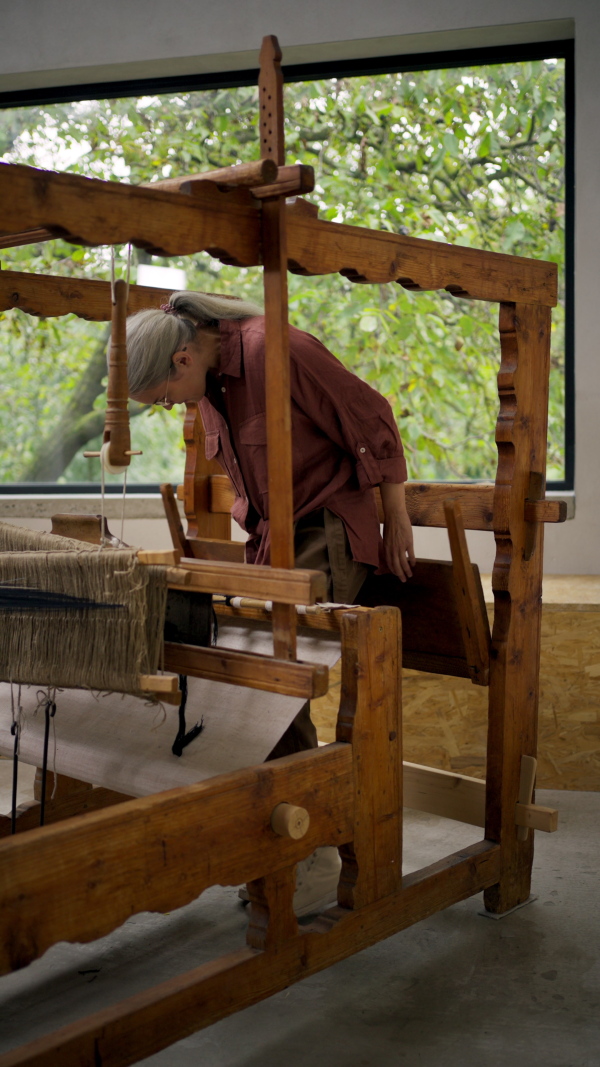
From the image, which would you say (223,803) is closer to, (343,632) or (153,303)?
(343,632)

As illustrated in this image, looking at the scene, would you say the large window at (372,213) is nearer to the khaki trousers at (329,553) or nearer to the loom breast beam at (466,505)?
the loom breast beam at (466,505)

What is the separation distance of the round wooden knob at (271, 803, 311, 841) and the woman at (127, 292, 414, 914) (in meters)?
0.57

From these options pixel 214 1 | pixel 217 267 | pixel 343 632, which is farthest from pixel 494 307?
pixel 343 632

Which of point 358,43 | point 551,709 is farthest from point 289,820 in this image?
point 358,43

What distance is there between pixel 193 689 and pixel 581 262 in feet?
8.75

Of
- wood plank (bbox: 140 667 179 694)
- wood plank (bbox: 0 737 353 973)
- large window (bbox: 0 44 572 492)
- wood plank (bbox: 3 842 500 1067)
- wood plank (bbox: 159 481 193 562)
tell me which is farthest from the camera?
large window (bbox: 0 44 572 492)

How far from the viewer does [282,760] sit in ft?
6.61

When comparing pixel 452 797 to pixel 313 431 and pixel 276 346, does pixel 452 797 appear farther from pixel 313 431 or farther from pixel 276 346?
pixel 276 346

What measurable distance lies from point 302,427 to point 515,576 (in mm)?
676

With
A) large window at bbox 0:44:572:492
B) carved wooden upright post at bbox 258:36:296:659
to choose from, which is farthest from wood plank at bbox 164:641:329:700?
large window at bbox 0:44:572:492

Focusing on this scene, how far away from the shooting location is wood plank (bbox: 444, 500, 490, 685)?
2.47 meters

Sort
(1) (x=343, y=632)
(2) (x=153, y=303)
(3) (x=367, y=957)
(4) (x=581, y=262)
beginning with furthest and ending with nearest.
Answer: (4) (x=581, y=262)
(2) (x=153, y=303)
(3) (x=367, y=957)
(1) (x=343, y=632)

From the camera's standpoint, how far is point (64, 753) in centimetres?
239

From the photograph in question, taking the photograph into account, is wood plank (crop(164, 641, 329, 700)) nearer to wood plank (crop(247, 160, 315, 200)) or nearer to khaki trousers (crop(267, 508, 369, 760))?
khaki trousers (crop(267, 508, 369, 760))
